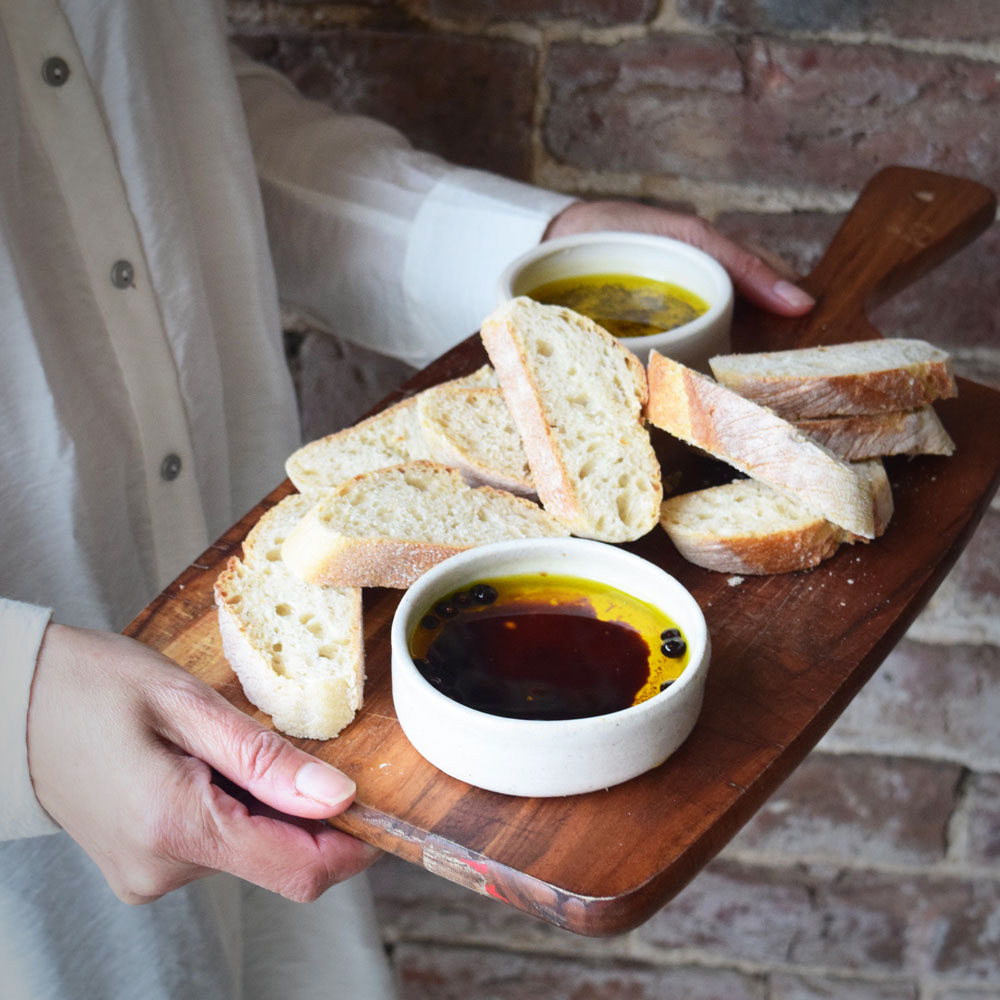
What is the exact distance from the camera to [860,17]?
4.19 feet

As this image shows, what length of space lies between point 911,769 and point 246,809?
4.23ft

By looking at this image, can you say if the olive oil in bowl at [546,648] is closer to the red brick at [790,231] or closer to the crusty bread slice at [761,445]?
the crusty bread slice at [761,445]

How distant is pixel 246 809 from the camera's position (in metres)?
0.71

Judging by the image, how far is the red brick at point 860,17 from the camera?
1.25 m

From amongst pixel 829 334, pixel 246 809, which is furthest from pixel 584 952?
pixel 246 809

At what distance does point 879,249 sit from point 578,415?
479 millimetres

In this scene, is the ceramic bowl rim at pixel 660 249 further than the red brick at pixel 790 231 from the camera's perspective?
No

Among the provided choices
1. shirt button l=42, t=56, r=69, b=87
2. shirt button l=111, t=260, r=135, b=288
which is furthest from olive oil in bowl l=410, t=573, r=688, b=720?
shirt button l=42, t=56, r=69, b=87

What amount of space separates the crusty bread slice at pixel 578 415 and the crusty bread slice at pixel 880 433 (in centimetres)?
15

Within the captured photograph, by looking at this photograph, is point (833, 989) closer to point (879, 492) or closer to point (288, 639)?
point (879, 492)

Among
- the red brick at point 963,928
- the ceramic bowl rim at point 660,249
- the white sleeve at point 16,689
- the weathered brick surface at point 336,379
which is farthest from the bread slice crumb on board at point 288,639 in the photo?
the red brick at point 963,928

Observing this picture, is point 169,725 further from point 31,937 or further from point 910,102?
point 910,102

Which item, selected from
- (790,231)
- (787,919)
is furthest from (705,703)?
(787,919)

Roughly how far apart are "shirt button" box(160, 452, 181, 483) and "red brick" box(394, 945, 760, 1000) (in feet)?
3.90
